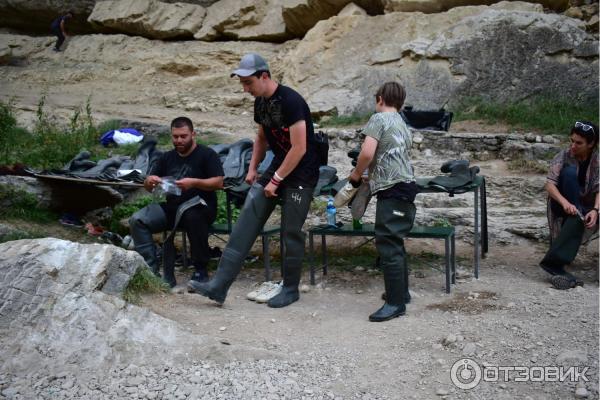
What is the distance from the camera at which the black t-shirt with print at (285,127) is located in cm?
434

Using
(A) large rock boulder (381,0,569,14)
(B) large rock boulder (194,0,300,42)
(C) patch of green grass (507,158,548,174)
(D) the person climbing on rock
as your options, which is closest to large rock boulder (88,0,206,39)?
(B) large rock boulder (194,0,300,42)

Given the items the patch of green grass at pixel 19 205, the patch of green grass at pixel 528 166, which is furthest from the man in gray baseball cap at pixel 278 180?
the patch of green grass at pixel 528 166

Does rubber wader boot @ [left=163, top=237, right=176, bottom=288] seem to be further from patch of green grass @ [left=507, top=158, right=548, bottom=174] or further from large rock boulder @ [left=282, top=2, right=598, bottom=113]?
large rock boulder @ [left=282, top=2, right=598, bottom=113]

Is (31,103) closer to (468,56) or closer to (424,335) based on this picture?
(468,56)

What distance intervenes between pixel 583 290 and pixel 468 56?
6810mm

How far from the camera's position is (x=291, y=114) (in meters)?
4.32

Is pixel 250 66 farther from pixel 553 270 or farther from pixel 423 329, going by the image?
pixel 553 270

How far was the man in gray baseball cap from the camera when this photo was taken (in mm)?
4336

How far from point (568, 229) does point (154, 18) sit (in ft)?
42.2

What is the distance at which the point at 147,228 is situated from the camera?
5.15 metres

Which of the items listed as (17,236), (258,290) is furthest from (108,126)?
(258,290)

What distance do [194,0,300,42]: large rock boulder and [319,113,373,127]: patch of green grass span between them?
14.7 feet

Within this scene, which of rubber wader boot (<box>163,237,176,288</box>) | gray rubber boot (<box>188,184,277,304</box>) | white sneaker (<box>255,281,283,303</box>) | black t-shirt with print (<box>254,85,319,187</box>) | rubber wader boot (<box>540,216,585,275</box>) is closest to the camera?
black t-shirt with print (<box>254,85,319,187</box>)

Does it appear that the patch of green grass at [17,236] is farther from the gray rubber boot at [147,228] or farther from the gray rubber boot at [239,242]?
the gray rubber boot at [239,242]
